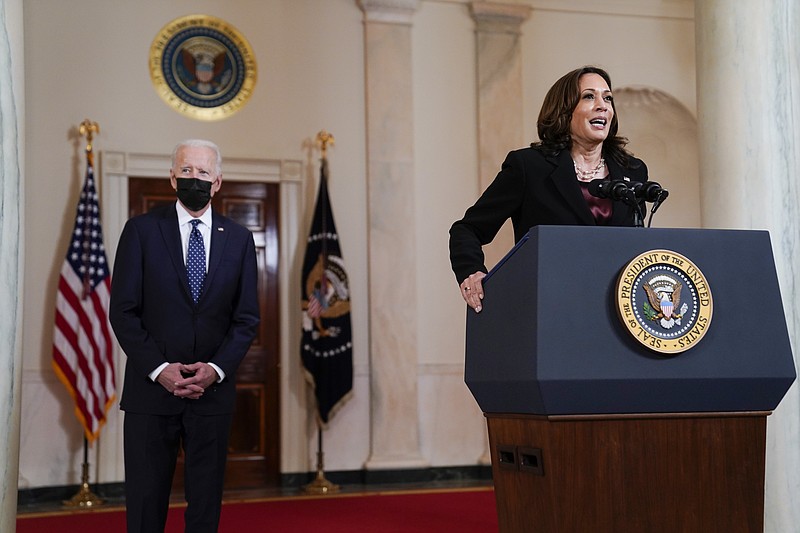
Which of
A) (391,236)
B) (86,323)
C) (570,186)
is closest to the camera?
(570,186)

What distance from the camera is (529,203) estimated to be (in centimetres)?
283

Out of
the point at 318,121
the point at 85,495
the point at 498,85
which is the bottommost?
the point at 85,495

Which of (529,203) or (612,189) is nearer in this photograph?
(612,189)

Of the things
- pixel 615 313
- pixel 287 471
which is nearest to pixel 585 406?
pixel 615 313

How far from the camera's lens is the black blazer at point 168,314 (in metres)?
3.54

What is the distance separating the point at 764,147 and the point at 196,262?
240 cm

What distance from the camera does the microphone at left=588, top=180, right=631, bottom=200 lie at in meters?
2.46

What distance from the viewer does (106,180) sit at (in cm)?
840

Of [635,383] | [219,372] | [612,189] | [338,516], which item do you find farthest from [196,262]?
[338,516]

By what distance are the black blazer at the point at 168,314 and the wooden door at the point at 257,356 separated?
501 centimetres

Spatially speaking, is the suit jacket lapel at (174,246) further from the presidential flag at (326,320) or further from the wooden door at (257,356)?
the wooden door at (257,356)

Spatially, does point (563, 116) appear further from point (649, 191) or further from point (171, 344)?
point (171, 344)

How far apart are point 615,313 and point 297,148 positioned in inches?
275

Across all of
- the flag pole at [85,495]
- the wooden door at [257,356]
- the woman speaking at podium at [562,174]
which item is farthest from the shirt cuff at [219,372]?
the wooden door at [257,356]
